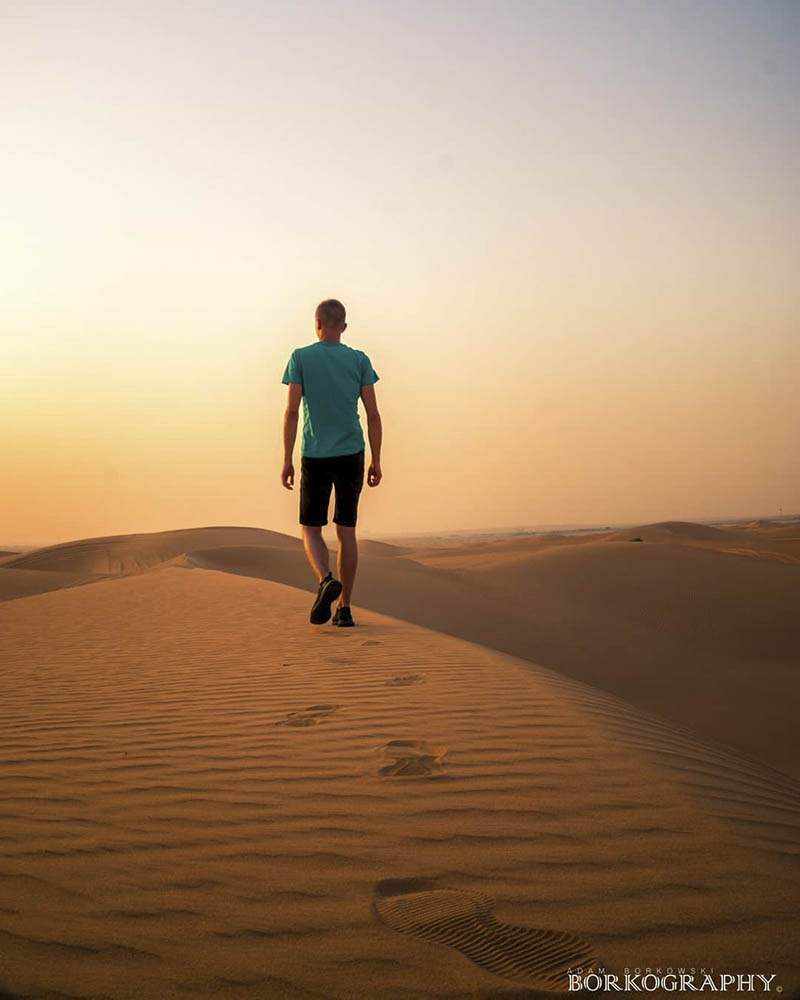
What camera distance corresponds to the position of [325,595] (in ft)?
18.0

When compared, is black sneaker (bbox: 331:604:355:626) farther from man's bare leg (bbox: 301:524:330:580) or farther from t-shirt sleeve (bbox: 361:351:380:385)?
t-shirt sleeve (bbox: 361:351:380:385)

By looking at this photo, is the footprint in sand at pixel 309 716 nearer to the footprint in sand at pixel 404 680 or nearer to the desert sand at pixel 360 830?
the desert sand at pixel 360 830

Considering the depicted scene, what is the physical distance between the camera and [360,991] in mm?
1456

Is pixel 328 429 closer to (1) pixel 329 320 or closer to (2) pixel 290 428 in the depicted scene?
(2) pixel 290 428

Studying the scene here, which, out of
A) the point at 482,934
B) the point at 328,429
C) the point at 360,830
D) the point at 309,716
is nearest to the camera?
the point at 482,934

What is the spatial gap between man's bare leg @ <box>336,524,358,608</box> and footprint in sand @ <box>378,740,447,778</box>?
8.24 ft

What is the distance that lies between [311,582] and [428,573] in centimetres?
245

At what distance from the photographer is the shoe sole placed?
546 cm

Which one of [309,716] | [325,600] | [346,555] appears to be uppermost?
[346,555]

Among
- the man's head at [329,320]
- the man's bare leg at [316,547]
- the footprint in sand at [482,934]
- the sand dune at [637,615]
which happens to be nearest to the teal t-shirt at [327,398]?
the man's head at [329,320]

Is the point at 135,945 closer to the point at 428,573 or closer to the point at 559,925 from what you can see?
the point at 559,925

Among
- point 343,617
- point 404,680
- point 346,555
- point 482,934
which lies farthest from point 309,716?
point 343,617

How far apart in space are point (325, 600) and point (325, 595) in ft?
0.19

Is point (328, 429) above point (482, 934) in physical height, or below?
above
